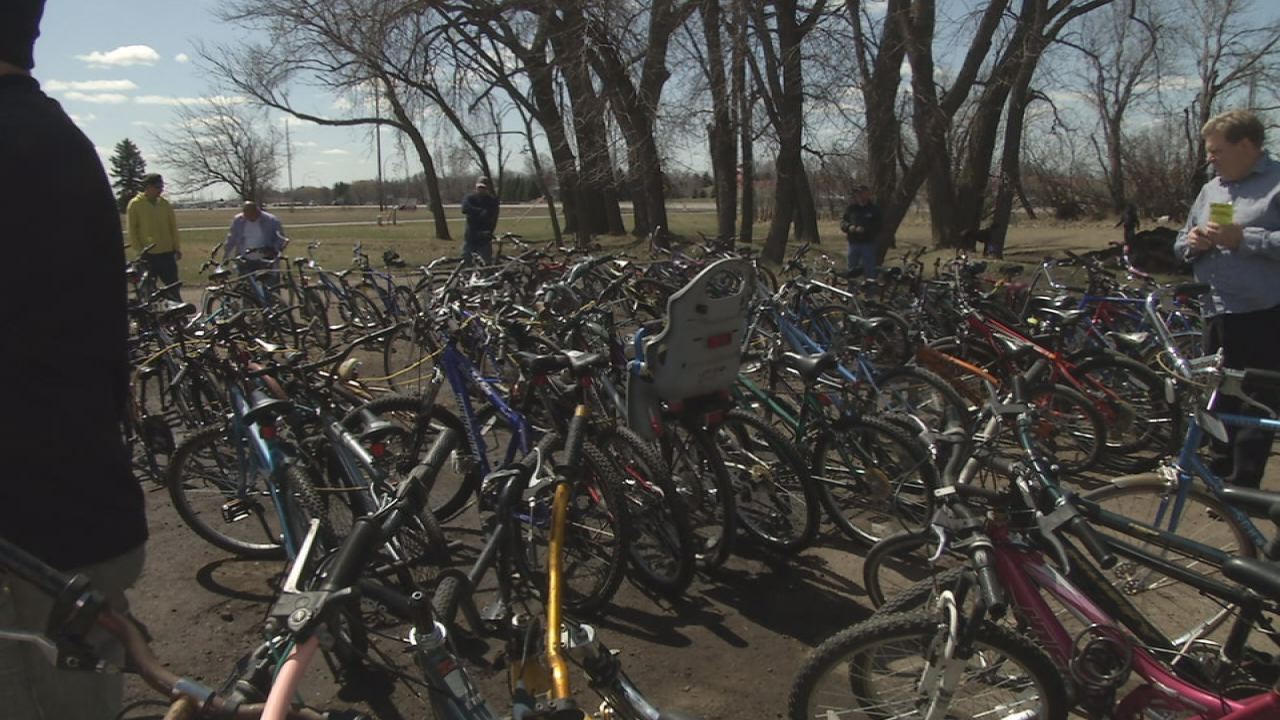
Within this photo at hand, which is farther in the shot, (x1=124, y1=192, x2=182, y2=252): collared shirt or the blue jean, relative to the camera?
the blue jean

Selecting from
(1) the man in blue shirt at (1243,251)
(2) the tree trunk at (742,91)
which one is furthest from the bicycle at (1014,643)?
(2) the tree trunk at (742,91)

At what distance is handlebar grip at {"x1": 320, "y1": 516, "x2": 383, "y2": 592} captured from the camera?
4.49 ft

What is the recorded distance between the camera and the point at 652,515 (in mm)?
3447

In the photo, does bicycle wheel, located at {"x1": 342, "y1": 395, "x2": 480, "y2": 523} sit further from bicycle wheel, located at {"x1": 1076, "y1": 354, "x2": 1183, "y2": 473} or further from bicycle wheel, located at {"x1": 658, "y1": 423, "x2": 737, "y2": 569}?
bicycle wheel, located at {"x1": 1076, "y1": 354, "x2": 1183, "y2": 473}

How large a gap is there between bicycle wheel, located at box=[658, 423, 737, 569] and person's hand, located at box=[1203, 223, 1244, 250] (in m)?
2.34

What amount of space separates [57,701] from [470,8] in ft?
57.6

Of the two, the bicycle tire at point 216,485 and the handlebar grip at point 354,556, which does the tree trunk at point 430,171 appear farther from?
the handlebar grip at point 354,556

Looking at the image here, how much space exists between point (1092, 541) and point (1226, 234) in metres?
2.25

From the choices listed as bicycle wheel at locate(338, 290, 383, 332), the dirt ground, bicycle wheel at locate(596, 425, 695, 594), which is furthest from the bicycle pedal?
bicycle wheel at locate(338, 290, 383, 332)

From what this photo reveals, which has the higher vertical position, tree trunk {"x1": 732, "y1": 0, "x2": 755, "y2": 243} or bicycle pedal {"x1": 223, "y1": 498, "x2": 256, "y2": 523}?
tree trunk {"x1": 732, "y1": 0, "x2": 755, "y2": 243}

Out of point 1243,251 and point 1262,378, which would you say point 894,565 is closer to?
point 1262,378

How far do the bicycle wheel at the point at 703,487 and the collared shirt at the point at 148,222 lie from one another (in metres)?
7.91

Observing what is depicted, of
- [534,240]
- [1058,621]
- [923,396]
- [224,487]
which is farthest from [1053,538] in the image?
[534,240]

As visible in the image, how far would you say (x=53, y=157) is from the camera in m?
1.37
